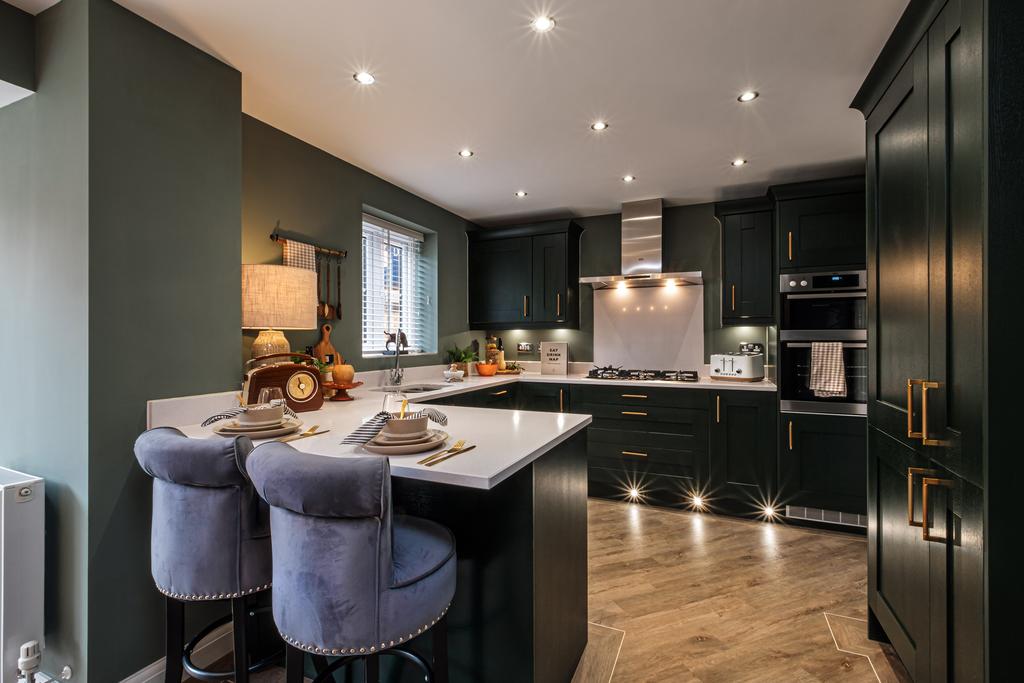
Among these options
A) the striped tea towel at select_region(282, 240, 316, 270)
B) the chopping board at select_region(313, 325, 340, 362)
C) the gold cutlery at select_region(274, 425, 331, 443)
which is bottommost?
the gold cutlery at select_region(274, 425, 331, 443)

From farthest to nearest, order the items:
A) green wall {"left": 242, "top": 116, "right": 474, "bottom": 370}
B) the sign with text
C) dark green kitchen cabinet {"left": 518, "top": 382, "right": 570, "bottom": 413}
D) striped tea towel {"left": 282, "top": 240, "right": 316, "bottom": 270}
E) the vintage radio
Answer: the sign with text → dark green kitchen cabinet {"left": 518, "top": 382, "right": 570, "bottom": 413} → striped tea towel {"left": 282, "top": 240, "right": 316, "bottom": 270} → green wall {"left": 242, "top": 116, "right": 474, "bottom": 370} → the vintage radio

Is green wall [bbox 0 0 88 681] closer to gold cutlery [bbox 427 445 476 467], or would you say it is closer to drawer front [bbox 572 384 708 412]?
gold cutlery [bbox 427 445 476 467]

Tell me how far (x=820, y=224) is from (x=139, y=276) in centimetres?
387

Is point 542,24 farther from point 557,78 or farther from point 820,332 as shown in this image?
point 820,332

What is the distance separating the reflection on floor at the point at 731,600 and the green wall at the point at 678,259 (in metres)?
1.59

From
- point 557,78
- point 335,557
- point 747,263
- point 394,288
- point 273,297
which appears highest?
point 557,78

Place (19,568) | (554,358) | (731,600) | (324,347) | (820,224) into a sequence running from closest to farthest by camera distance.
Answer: (19,568)
(731,600)
(324,347)
(820,224)
(554,358)

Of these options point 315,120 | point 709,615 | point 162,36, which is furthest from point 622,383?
point 162,36

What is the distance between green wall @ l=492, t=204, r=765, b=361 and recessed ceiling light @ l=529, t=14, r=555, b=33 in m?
2.77

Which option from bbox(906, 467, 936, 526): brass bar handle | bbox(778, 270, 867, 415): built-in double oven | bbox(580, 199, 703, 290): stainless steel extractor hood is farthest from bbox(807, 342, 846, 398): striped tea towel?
bbox(906, 467, 936, 526): brass bar handle

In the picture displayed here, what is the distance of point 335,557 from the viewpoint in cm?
105

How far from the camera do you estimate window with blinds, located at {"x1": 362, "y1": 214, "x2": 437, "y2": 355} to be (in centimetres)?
354

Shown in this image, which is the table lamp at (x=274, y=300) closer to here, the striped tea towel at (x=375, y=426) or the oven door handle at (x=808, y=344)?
the striped tea towel at (x=375, y=426)

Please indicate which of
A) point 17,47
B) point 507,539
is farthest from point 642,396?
point 17,47
